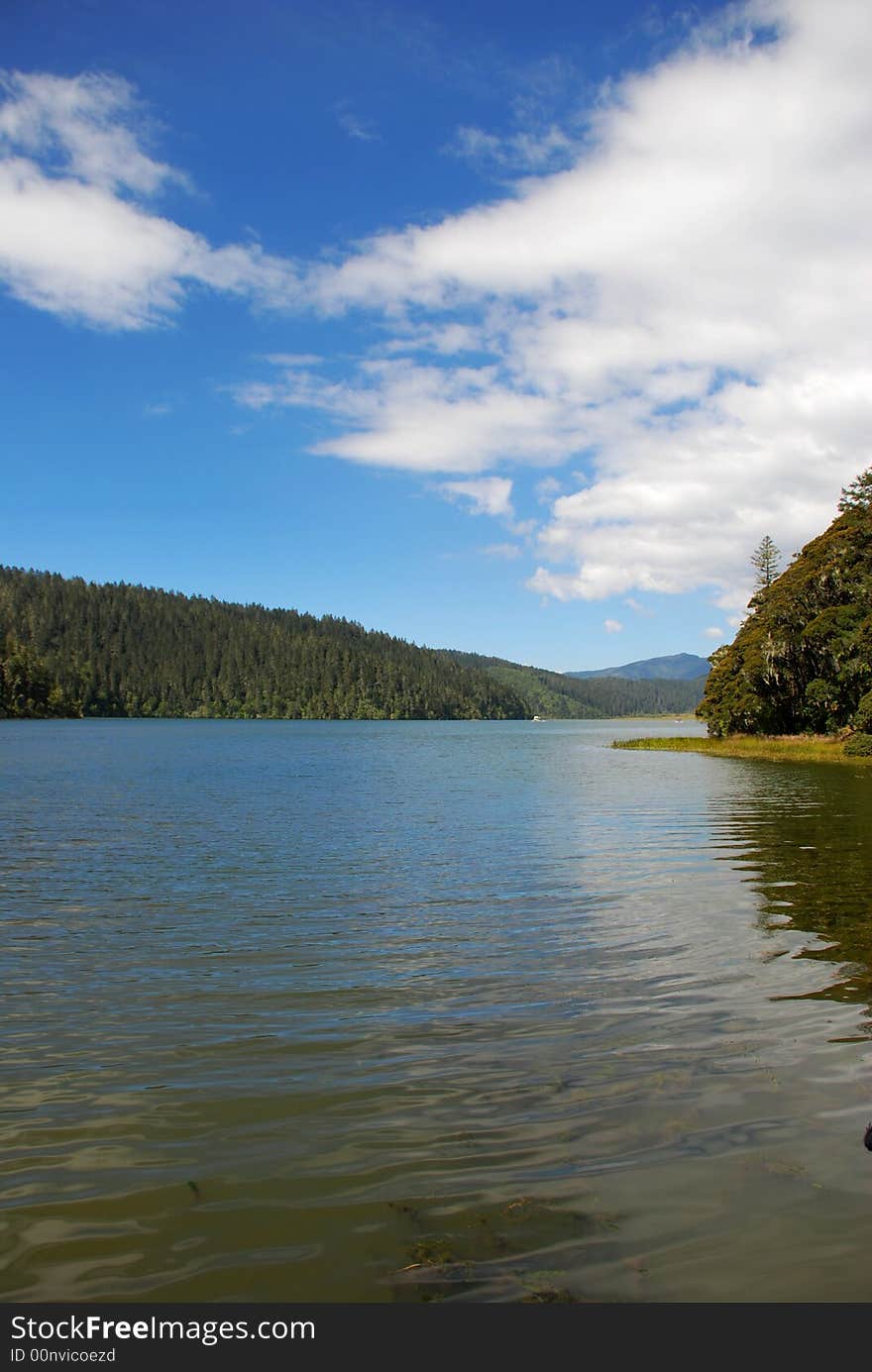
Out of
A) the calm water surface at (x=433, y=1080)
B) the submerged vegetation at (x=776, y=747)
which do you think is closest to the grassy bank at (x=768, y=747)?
the submerged vegetation at (x=776, y=747)

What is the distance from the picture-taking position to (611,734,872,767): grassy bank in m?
69.1

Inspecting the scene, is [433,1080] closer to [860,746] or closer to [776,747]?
[860,746]

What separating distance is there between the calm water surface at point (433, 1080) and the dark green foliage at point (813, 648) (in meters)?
49.5


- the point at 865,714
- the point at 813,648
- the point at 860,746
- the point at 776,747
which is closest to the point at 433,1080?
the point at 865,714

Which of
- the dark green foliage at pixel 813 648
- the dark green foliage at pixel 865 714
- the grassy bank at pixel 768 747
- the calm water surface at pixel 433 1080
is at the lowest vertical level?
the calm water surface at pixel 433 1080

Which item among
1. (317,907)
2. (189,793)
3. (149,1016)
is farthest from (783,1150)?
(189,793)

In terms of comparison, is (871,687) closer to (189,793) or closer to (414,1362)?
(189,793)

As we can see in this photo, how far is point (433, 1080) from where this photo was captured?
911cm

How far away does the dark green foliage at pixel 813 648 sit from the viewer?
66188 mm

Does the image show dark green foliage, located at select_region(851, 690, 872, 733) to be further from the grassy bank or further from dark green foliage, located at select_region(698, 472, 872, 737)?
the grassy bank

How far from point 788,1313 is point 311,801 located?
3570cm

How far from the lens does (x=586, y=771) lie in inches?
2475

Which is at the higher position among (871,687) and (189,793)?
(871,687)

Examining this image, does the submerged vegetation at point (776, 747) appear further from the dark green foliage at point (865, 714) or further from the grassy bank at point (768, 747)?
the dark green foliage at point (865, 714)
